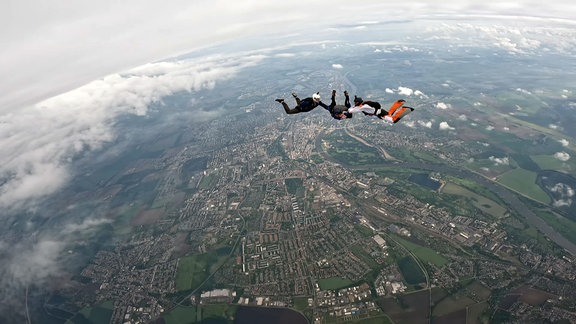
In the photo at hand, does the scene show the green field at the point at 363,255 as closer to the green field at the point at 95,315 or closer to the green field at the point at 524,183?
the green field at the point at 95,315

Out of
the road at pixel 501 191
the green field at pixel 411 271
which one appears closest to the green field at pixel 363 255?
the green field at pixel 411 271

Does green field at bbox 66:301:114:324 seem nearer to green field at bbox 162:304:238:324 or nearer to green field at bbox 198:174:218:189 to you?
green field at bbox 162:304:238:324

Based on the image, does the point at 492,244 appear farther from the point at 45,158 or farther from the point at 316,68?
the point at 316,68

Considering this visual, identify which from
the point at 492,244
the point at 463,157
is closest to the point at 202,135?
the point at 463,157

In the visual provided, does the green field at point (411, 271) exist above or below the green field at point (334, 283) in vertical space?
below

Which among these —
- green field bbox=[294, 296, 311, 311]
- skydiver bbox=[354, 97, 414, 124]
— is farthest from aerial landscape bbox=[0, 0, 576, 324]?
skydiver bbox=[354, 97, 414, 124]
